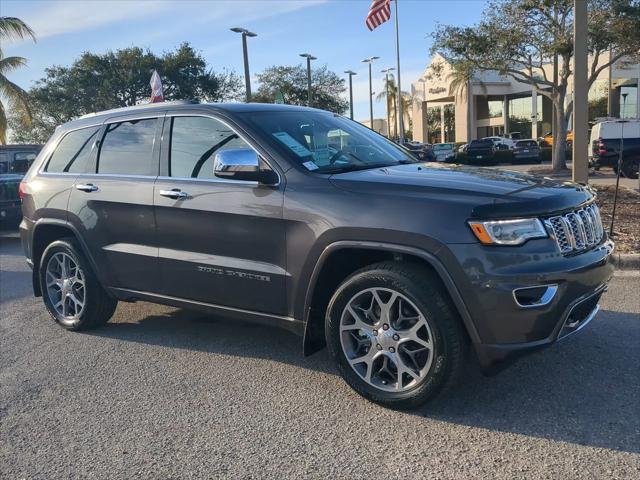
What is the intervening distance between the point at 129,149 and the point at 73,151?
0.83 meters

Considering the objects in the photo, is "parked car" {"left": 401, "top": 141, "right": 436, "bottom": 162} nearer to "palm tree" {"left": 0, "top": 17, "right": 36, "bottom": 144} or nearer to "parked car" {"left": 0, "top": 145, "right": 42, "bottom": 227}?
"parked car" {"left": 0, "top": 145, "right": 42, "bottom": 227}

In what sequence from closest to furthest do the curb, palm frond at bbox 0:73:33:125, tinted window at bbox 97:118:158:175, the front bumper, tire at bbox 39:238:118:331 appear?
the front bumper
tinted window at bbox 97:118:158:175
tire at bbox 39:238:118:331
the curb
palm frond at bbox 0:73:33:125

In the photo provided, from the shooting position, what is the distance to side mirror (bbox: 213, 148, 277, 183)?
151 inches

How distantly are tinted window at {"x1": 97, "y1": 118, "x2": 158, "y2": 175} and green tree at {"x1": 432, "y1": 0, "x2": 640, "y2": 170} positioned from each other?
64.2 feet

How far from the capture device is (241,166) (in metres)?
3.83

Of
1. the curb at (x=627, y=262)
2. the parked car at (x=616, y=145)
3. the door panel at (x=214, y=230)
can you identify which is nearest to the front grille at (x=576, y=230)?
the door panel at (x=214, y=230)

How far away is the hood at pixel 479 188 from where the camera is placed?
10.5 ft

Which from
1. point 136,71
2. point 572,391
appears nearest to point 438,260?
point 572,391

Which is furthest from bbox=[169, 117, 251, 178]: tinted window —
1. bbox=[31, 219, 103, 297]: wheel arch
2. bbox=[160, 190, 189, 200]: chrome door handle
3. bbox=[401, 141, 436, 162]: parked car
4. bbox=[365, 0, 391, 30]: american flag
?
bbox=[365, 0, 391, 30]: american flag

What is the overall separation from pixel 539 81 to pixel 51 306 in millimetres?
22756

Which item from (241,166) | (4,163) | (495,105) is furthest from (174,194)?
(495,105)

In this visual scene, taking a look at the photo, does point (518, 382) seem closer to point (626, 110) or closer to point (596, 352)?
point (596, 352)

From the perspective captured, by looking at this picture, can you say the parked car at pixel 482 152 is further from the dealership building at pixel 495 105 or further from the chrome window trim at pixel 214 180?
the chrome window trim at pixel 214 180

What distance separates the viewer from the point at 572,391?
369 centimetres
